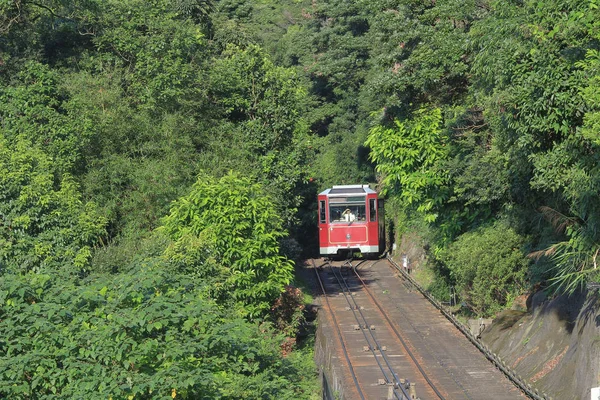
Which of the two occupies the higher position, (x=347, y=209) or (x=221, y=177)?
(x=221, y=177)

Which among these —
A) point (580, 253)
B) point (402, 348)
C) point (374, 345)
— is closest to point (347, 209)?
point (374, 345)

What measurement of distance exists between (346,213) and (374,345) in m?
11.6

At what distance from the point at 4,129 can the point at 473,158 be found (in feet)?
44.3

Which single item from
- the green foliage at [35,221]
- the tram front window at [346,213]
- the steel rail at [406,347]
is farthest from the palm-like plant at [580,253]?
the tram front window at [346,213]

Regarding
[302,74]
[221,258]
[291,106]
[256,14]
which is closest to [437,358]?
[221,258]

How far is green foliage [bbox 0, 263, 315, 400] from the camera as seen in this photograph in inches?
376

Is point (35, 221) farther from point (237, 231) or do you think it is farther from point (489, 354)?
point (489, 354)

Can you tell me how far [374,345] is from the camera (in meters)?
20.2

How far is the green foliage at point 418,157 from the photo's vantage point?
24.7 meters

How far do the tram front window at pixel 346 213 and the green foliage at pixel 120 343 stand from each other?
19.6 metres

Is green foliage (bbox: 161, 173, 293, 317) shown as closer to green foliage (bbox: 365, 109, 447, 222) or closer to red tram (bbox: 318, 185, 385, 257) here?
green foliage (bbox: 365, 109, 447, 222)

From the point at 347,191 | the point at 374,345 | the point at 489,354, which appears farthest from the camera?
the point at 347,191

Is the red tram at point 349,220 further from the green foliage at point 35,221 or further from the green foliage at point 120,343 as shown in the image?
the green foliage at point 120,343

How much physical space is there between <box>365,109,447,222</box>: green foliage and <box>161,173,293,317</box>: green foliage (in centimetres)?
737
